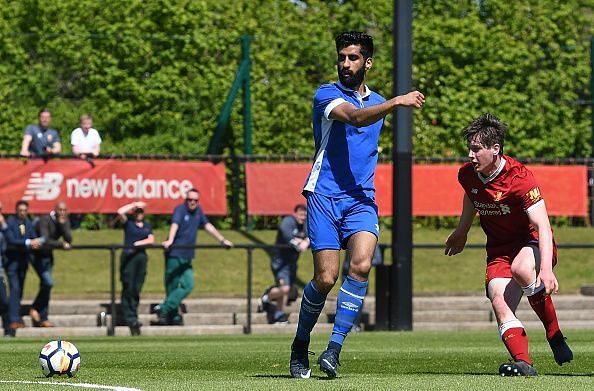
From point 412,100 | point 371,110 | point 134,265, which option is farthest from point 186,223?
point 412,100

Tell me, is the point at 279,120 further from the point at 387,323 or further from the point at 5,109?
the point at 387,323

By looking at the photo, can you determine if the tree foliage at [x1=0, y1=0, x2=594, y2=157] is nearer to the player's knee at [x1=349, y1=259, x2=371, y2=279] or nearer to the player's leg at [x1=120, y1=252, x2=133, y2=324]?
the player's leg at [x1=120, y1=252, x2=133, y2=324]

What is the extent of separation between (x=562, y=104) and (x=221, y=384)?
86.8ft

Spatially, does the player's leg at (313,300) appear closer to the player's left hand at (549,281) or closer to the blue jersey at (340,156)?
the blue jersey at (340,156)

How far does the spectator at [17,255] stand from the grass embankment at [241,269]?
3.67 m

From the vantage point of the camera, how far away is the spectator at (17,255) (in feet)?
64.3

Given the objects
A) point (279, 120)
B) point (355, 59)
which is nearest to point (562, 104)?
point (279, 120)

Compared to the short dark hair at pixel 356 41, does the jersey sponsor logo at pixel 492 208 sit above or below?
below

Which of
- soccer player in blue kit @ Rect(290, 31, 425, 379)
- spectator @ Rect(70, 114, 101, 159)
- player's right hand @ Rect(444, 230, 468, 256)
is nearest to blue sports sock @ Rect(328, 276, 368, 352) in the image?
soccer player in blue kit @ Rect(290, 31, 425, 379)

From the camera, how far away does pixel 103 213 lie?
24922 millimetres

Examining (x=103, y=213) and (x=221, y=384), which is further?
(x=103, y=213)

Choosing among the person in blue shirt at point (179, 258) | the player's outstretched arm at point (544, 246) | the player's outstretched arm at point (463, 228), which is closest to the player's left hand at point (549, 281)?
the player's outstretched arm at point (544, 246)

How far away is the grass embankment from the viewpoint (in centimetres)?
2500

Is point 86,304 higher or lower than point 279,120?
lower
